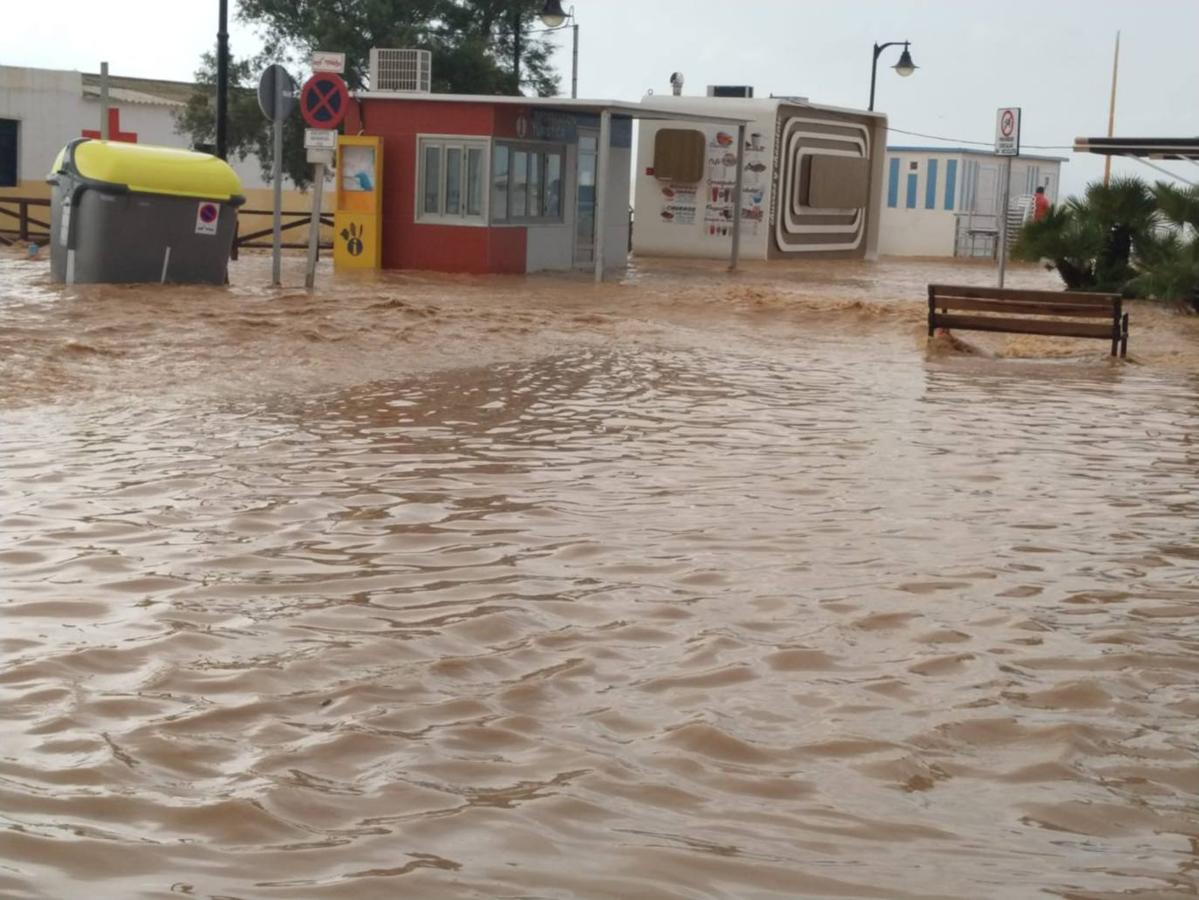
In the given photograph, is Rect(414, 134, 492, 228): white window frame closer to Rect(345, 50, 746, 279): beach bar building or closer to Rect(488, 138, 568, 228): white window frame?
Rect(345, 50, 746, 279): beach bar building

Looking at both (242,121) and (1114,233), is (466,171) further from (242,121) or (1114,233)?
(242,121)

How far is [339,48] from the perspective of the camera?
43281 mm

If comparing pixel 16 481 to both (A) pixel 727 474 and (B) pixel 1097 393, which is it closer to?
(A) pixel 727 474

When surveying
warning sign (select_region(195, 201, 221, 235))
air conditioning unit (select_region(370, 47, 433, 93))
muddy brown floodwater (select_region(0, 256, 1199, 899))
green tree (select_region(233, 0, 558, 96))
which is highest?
green tree (select_region(233, 0, 558, 96))

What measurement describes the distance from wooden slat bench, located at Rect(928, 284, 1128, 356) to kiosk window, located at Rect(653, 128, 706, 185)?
15.4 meters

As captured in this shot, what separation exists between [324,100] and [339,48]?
25919 mm

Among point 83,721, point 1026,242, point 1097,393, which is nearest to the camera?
point 83,721

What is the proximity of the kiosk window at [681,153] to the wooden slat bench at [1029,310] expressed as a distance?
50.5ft

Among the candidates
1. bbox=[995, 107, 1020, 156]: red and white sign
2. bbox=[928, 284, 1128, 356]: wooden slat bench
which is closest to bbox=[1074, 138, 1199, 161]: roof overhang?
bbox=[995, 107, 1020, 156]: red and white sign

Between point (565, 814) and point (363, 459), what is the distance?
202 inches

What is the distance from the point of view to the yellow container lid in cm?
1844

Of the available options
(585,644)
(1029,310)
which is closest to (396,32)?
(1029,310)

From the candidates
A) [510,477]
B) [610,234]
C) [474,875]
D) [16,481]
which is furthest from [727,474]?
[610,234]

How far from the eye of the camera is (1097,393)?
13.4 m
